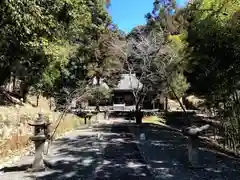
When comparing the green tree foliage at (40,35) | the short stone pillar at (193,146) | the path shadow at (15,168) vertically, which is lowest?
the path shadow at (15,168)

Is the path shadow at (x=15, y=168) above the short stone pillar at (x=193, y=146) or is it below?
below

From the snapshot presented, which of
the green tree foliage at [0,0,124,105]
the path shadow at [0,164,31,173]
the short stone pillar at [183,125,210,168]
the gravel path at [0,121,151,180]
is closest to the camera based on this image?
the gravel path at [0,121,151,180]

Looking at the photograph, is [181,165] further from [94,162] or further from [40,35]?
[40,35]

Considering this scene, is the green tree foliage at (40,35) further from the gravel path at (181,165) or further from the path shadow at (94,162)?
the gravel path at (181,165)

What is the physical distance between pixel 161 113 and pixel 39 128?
22.2 meters

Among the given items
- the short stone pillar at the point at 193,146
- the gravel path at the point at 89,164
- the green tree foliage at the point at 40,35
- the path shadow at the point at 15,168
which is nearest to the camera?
the gravel path at the point at 89,164

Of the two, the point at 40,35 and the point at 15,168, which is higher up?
the point at 40,35

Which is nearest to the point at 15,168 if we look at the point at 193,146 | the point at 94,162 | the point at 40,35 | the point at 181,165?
the point at 94,162

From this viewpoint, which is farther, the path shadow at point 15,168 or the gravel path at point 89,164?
the path shadow at point 15,168

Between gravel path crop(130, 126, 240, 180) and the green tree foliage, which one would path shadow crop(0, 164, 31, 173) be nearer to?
gravel path crop(130, 126, 240, 180)

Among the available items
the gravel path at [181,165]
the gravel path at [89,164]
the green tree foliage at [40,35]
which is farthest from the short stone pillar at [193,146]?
the green tree foliage at [40,35]

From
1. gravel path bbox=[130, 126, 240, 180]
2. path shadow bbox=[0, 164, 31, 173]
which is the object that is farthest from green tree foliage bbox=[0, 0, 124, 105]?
gravel path bbox=[130, 126, 240, 180]

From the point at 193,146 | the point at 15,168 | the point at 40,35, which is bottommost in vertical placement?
the point at 15,168

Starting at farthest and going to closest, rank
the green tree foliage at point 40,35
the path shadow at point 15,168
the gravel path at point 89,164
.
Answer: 1. the green tree foliage at point 40,35
2. the path shadow at point 15,168
3. the gravel path at point 89,164
